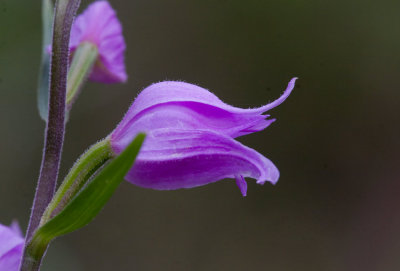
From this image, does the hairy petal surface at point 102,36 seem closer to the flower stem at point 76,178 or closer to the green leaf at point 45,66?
the green leaf at point 45,66

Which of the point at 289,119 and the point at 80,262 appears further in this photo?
the point at 289,119

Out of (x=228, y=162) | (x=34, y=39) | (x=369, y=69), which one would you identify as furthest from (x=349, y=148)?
(x=228, y=162)

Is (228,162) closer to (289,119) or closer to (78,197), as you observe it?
(78,197)

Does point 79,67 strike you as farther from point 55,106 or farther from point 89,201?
point 89,201

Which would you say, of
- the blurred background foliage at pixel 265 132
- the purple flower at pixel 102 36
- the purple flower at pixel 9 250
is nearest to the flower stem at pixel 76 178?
the purple flower at pixel 9 250

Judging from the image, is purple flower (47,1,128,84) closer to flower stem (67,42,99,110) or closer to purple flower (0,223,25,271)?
flower stem (67,42,99,110)

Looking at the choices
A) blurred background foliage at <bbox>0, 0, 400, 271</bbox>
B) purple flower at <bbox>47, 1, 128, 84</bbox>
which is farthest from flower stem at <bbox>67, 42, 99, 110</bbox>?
blurred background foliage at <bbox>0, 0, 400, 271</bbox>
